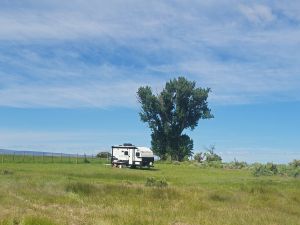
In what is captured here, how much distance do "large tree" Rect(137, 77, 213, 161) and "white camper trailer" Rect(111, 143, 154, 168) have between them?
3281 cm

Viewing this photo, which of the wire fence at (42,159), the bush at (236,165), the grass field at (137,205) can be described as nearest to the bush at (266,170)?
the bush at (236,165)

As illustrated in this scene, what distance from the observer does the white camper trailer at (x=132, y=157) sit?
272ft

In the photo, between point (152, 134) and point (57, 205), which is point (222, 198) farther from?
point (152, 134)

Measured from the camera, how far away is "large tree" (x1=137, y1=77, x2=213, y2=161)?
385 ft

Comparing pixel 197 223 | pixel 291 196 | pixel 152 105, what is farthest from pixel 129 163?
pixel 197 223

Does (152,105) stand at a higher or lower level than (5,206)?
higher

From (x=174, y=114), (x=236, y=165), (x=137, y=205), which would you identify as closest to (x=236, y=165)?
(x=236, y=165)

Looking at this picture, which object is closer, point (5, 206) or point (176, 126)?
point (5, 206)

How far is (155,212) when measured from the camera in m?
23.6

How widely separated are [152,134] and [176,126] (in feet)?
18.6

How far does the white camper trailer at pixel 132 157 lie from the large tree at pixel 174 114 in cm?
3281

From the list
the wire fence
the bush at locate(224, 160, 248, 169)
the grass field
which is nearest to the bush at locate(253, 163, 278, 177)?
the bush at locate(224, 160, 248, 169)

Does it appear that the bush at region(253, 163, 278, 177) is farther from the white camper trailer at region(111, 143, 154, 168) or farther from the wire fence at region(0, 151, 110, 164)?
the wire fence at region(0, 151, 110, 164)

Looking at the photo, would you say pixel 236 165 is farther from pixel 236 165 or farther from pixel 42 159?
pixel 42 159
